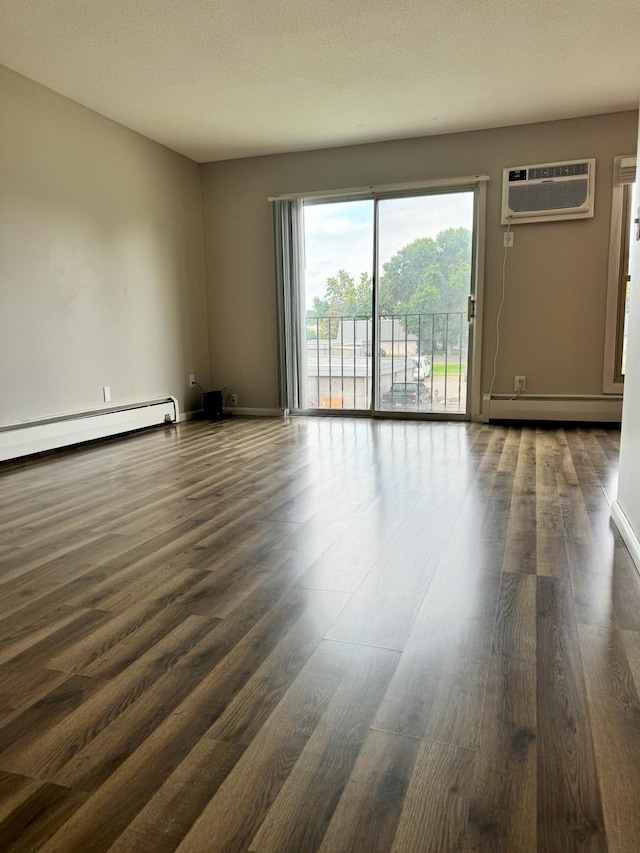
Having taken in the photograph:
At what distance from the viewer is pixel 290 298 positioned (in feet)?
19.0

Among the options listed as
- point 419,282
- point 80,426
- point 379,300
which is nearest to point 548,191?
point 419,282

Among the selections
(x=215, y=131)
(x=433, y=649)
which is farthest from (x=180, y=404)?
(x=433, y=649)

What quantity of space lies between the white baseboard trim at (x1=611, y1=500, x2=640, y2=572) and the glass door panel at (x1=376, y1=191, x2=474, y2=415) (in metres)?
3.13

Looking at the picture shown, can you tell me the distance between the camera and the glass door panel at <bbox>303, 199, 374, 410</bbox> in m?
5.70

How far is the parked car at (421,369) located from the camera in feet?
18.4

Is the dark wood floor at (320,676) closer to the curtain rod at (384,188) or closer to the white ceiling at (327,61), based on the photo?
the white ceiling at (327,61)

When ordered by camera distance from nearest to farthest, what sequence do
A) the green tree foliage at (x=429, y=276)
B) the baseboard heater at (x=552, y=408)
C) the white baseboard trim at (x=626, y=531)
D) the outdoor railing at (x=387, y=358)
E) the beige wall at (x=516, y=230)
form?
the white baseboard trim at (x=626, y=531)
the beige wall at (x=516, y=230)
the baseboard heater at (x=552, y=408)
the green tree foliage at (x=429, y=276)
the outdoor railing at (x=387, y=358)

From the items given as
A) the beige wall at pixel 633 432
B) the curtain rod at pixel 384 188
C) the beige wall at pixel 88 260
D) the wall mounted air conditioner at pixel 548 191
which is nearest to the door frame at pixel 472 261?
the curtain rod at pixel 384 188

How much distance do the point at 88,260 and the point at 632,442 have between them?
4.09 m

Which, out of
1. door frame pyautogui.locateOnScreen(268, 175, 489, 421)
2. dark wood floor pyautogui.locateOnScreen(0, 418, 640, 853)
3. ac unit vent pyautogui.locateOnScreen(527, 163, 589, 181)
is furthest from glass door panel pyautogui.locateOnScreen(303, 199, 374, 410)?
dark wood floor pyautogui.locateOnScreen(0, 418, 640, 853)

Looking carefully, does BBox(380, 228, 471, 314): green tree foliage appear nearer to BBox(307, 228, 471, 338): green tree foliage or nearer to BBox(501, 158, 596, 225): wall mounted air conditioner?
BBox(307, 228, 471, 338): green tree foliage

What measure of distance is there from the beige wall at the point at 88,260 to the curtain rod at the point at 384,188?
112 cm

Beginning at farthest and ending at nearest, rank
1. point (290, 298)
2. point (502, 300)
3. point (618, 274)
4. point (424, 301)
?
point (290, 298), point (424, 301), point (502, 300), point (618, 274)

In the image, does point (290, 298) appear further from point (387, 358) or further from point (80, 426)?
point (80, 426)
